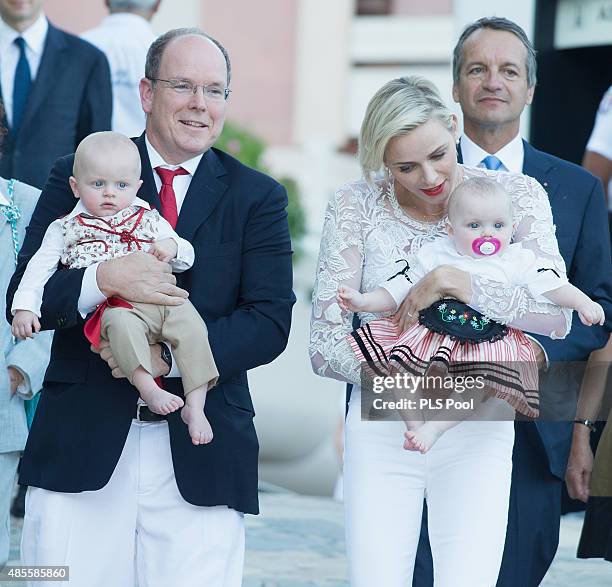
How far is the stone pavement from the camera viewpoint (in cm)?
600

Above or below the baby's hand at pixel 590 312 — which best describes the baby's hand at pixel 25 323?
below

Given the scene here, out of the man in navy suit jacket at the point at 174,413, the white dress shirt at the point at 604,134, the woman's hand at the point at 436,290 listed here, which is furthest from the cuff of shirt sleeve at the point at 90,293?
the white dress shirt at the point at 604,134

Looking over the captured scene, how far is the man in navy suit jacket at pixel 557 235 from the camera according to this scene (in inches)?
180

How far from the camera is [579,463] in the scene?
489cm

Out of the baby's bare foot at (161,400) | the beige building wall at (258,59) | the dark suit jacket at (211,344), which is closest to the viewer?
the baby's bare foot at (161,400)

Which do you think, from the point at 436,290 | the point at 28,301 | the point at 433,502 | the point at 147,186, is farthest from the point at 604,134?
the point at 28,301

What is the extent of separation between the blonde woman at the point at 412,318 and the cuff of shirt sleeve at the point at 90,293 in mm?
695

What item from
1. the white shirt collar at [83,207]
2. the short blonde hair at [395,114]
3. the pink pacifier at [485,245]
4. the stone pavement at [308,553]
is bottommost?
the stone pavement at [308,553]

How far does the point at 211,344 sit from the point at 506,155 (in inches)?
60.5

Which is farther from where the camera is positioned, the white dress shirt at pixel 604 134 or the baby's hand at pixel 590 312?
the white dress shirt at pixel 604 134

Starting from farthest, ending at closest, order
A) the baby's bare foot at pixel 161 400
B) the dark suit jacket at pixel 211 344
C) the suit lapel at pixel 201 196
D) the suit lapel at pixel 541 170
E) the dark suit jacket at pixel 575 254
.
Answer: the suit lapel at pixel 541 170
the dark suit jacket at pixel 575 254
the suit lapel at pixel 201 196
the dark suit jacket at pixel 211 344
the baby's bare foot at pixel 161 400

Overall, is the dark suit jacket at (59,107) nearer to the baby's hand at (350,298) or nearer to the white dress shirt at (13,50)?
the white dress shirt at (13,50)

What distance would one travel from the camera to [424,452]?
386 centimetres

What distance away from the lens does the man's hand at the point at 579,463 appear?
16.0ft
